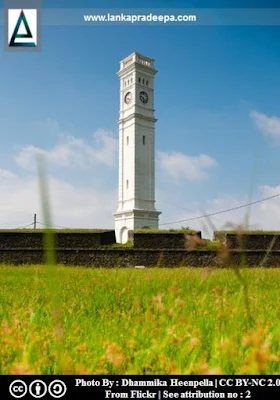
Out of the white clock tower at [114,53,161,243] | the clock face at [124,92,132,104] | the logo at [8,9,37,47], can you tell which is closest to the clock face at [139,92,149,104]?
the white clock tower at [114,53,161,243]

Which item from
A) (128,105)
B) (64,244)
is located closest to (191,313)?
(64,244)

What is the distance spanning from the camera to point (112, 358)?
100cm

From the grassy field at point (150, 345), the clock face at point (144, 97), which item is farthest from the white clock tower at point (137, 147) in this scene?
the grassy field at point (150, 345)

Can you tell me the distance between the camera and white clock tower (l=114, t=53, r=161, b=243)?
32.2 meters

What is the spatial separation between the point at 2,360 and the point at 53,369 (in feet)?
0.57
